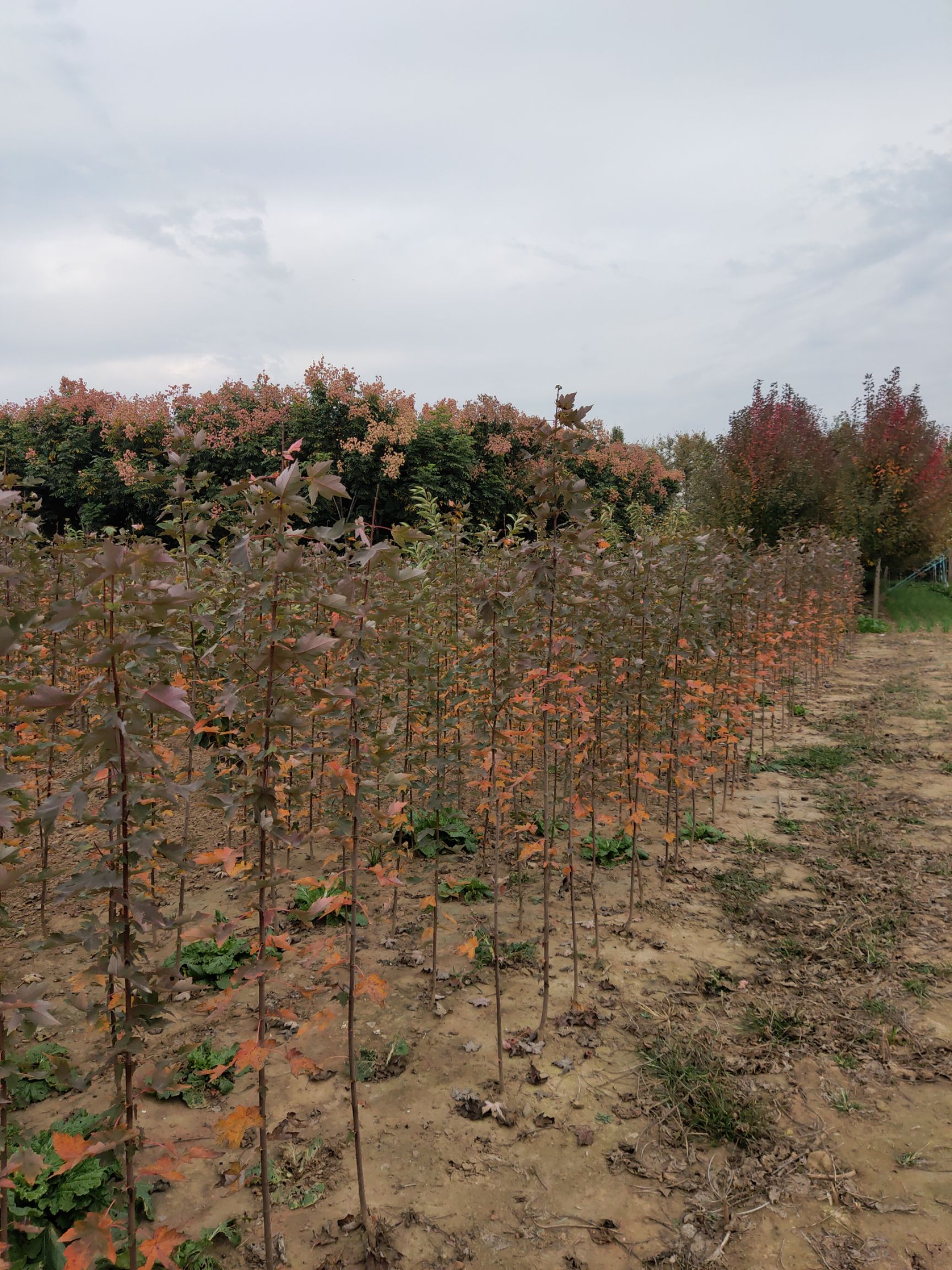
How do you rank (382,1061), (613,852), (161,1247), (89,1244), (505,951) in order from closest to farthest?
(89,1244) → (161,1247) → (382,1061) → (505,951) → (613,852)

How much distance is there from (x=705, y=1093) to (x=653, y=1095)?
0.74 feet

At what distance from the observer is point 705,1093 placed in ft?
10.4

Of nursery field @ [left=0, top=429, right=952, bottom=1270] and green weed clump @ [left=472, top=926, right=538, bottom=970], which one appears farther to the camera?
green weed clump @ [left=472, top=926, right=538, bottom=970]

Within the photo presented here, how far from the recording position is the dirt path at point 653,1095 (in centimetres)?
252

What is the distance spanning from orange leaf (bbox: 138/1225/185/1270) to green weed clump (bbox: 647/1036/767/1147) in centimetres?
210

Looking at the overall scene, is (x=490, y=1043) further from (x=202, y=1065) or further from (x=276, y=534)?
(x=276, y=534)

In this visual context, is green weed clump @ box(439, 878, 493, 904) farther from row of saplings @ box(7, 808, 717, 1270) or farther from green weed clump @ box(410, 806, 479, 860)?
row of saplings @ box(7, 808, 717, 1270)

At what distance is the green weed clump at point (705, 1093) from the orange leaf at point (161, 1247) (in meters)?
2.10

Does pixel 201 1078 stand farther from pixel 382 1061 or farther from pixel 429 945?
pixel 429 945

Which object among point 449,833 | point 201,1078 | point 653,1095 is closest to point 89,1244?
point 201,1078

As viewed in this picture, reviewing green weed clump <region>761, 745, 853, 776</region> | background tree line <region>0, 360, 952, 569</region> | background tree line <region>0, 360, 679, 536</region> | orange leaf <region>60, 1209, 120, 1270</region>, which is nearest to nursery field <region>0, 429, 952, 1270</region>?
orange leaf <region>60, 1209, 120, 1270</region>

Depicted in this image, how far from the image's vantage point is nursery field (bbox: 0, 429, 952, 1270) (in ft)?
6.58

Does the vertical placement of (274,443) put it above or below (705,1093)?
above

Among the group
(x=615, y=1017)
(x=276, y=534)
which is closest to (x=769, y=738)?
(x=615, y=1017)
